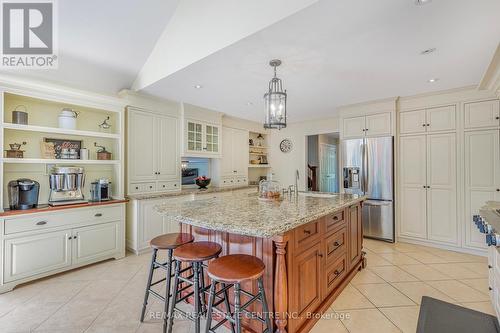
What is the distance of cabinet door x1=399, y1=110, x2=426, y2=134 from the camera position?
372 centimetres

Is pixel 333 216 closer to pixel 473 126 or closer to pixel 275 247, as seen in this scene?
pixel 275 247

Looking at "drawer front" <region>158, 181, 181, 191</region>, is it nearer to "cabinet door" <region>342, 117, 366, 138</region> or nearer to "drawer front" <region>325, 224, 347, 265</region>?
"drawer front" <region>325, 224, 347, 265</region>

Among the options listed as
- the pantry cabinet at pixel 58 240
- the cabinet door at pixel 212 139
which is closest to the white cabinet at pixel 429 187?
the cabinet door at pixel 212 139

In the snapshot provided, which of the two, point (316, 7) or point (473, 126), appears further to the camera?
point (473, 126)

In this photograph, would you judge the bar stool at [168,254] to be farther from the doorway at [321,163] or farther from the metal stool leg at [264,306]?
the doorway at [321,163]

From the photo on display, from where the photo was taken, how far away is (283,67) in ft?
8.53

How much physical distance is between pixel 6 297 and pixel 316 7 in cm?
379

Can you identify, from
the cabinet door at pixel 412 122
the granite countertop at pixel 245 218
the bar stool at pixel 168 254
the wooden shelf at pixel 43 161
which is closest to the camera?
the granite countertop at pixel 245 218

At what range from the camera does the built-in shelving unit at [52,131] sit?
104 inches

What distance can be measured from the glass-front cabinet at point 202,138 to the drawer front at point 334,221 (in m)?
2.87

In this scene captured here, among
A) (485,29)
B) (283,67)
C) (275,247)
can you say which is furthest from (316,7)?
(275,247)

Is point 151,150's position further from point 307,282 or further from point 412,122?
point 412,122

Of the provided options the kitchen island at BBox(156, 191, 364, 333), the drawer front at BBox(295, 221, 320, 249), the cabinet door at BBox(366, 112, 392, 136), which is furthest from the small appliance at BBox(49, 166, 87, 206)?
the cabinet door at BBox(366, 112, 392, 136)

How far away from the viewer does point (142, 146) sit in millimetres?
3635
